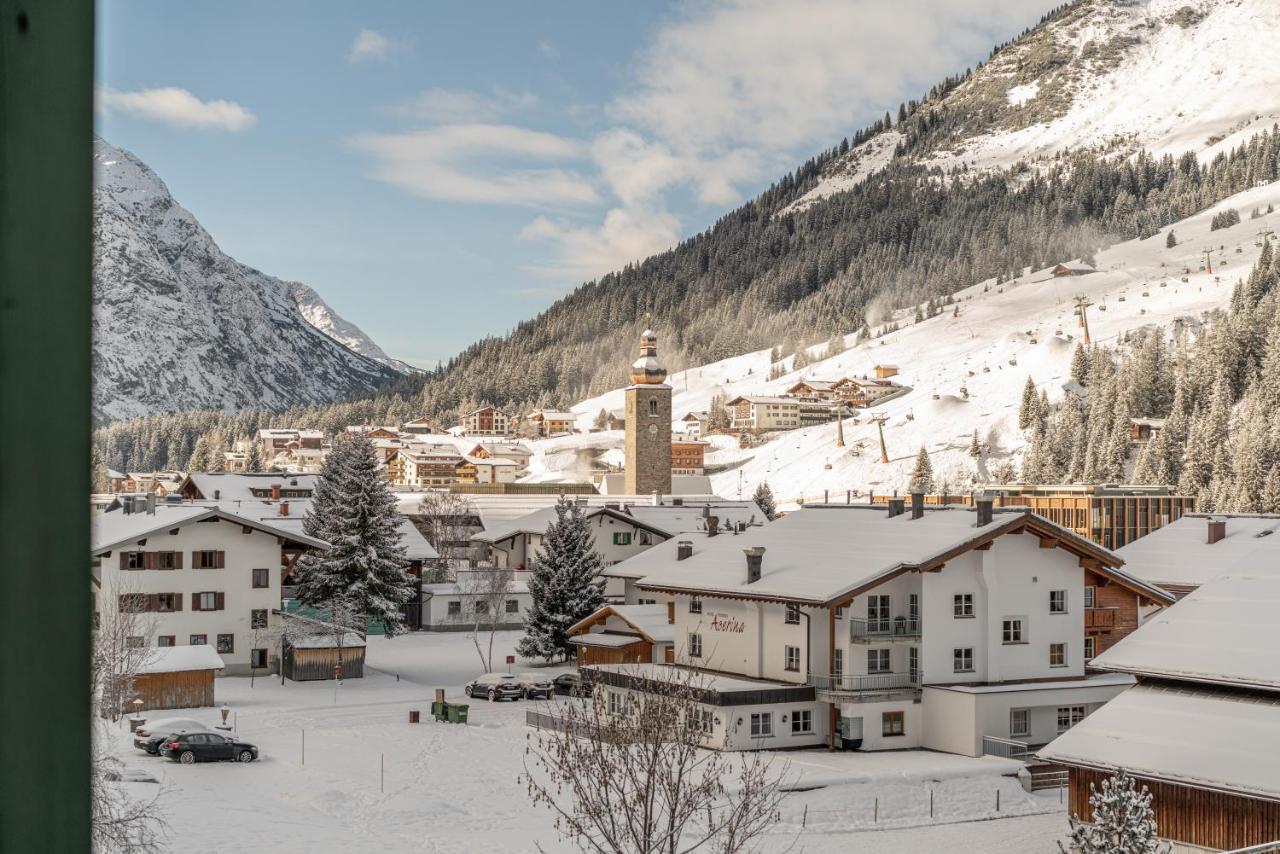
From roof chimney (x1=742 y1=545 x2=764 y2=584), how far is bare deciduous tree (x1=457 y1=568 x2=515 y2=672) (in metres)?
19.7

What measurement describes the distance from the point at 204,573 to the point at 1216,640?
34398 millimetres

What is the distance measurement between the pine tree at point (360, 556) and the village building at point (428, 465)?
349 ft

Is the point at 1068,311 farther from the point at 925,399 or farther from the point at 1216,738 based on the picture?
the point at 1216,738

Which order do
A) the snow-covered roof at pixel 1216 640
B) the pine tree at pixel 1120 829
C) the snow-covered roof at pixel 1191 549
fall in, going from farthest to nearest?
1. the snow-covered roof at pixel 1191 549
2. the snow-covered roof at pixel 1216 640
3. the pine tree at pixel 1120 829

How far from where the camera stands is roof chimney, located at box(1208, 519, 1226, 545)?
54.3 m

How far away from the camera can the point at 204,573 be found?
1909 inches

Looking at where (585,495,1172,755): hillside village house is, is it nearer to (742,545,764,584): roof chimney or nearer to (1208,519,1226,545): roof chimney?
(742,545,764,584): roof chimney

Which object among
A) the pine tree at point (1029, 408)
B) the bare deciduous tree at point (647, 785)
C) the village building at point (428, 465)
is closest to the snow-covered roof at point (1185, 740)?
the bare deciduous tree at point (647, 785)

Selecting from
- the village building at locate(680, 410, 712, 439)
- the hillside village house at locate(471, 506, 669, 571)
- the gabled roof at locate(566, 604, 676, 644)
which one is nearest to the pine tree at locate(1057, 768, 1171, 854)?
the gabled roof at locate(566, 604, 676, 644)

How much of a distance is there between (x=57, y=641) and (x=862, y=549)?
136 ft

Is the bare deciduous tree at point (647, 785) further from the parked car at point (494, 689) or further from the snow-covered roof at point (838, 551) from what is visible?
the parked car at point (494, 689)

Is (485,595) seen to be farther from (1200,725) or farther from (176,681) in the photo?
(1200,725)

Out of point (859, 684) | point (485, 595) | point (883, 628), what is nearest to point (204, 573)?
point (485, 595)

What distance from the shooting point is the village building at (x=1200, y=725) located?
24266mm
